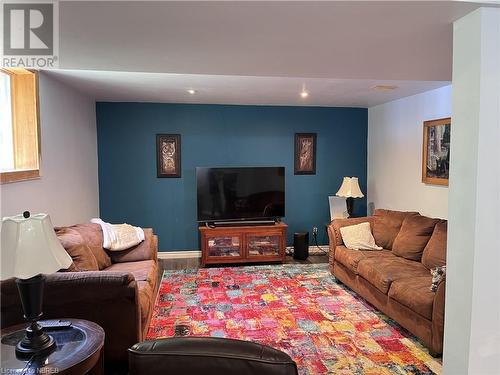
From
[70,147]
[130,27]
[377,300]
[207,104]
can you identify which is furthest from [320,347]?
[207,104]

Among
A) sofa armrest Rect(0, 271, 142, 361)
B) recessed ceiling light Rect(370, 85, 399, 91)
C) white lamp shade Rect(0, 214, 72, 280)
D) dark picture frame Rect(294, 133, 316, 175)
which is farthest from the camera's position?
dark picture frame Rect(294, 133, 316, 175)

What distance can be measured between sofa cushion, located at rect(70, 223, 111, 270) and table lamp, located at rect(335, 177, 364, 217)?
348cm

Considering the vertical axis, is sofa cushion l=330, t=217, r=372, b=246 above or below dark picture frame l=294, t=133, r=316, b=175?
below

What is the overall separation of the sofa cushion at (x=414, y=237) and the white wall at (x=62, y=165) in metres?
3.79

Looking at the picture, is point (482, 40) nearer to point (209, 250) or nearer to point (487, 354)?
point (487, 354)

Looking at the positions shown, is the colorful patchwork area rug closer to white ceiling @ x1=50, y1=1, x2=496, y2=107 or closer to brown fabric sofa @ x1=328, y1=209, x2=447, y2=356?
brown fabric sofa @ x1=328, y1=209, x2=447, y2=356

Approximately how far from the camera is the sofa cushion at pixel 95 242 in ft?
11.3

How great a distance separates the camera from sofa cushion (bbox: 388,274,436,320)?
2.90 metres

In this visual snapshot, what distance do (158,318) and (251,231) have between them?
2.13 meters

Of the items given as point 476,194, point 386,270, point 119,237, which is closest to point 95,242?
point 119,237

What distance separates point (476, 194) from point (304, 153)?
14.5 ft

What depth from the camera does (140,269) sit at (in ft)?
11.6

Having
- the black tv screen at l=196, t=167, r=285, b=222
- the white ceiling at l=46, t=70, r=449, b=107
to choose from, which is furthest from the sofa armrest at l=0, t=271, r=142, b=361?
the black tv screen at l=196, t=167, r=285, b=222

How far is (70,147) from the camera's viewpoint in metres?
4.23
